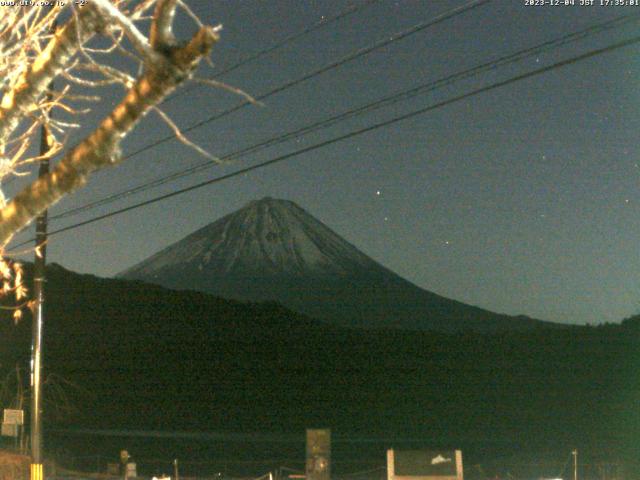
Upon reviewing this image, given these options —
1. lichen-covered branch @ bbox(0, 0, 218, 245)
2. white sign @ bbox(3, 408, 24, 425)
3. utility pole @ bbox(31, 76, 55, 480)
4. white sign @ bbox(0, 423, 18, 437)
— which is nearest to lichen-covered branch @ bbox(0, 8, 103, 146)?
lichen-covered branch @ bbox(0, 0, 218, 245)

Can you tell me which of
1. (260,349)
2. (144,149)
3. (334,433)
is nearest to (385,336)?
(260,349)

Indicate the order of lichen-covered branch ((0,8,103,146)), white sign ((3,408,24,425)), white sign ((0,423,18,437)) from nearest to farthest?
1. lichen-covered branch ((0,8,103,146))
2. white sign ((3,408,24,425))
3. white sign ((0,423,18,437))

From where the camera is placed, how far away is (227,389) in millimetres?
119250

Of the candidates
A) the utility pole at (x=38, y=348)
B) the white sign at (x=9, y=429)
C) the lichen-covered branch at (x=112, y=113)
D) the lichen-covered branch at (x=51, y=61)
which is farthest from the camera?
the white sign at (x=9, y=429)

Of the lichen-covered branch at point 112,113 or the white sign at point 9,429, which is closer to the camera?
the lichen-covered branch at point 112,113

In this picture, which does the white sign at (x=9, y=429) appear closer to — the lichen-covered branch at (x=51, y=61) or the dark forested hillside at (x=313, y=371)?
the lichen-covered branch at (x=51, y=61)

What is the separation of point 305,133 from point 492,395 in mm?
107900

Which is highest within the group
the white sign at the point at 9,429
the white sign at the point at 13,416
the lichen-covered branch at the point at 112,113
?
the lichen-covered branch at the point at 112,113

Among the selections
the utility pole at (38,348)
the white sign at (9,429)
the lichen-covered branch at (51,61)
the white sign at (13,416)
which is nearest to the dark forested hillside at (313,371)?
the white sign at (9,429)

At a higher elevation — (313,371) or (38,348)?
(313,371)

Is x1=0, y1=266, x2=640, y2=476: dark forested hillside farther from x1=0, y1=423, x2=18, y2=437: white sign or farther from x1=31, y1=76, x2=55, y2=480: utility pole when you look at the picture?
x1=31, y1=76, x2=55, y2=480: utility pole

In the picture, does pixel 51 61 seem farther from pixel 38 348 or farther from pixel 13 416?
pixel 13 416

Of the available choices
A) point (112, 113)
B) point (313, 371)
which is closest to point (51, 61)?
point (112, 113)

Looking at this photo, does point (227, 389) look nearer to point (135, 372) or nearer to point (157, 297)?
point (135, 372)
